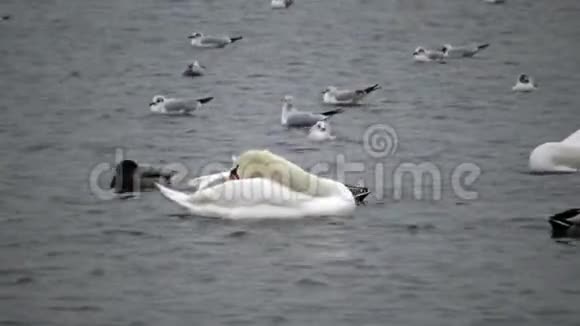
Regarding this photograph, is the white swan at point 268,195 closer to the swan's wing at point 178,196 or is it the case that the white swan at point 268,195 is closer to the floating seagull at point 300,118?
the swan's wing at point 178,196

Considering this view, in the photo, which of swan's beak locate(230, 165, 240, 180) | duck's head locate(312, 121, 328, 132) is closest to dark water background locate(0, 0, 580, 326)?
duck's head locate(312, 121, 328, 132)

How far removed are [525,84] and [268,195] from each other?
10.5m

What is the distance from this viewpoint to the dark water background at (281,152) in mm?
14062

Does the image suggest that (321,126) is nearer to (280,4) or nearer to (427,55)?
(427,55)

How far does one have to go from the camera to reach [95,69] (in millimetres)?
28844

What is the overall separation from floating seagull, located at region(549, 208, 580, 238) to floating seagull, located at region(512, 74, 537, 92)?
33.2 ft

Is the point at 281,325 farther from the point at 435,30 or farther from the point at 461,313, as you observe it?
the point at 435,30

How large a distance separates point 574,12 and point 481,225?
1877 cm

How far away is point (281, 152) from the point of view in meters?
21.4

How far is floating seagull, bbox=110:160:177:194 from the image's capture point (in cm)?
1848

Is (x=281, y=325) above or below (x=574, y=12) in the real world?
below

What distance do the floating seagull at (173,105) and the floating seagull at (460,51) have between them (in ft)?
21.5

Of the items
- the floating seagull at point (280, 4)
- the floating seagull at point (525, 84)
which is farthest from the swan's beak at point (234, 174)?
the floating seagull at point (280, 4)

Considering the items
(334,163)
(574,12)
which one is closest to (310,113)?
(334,163)
